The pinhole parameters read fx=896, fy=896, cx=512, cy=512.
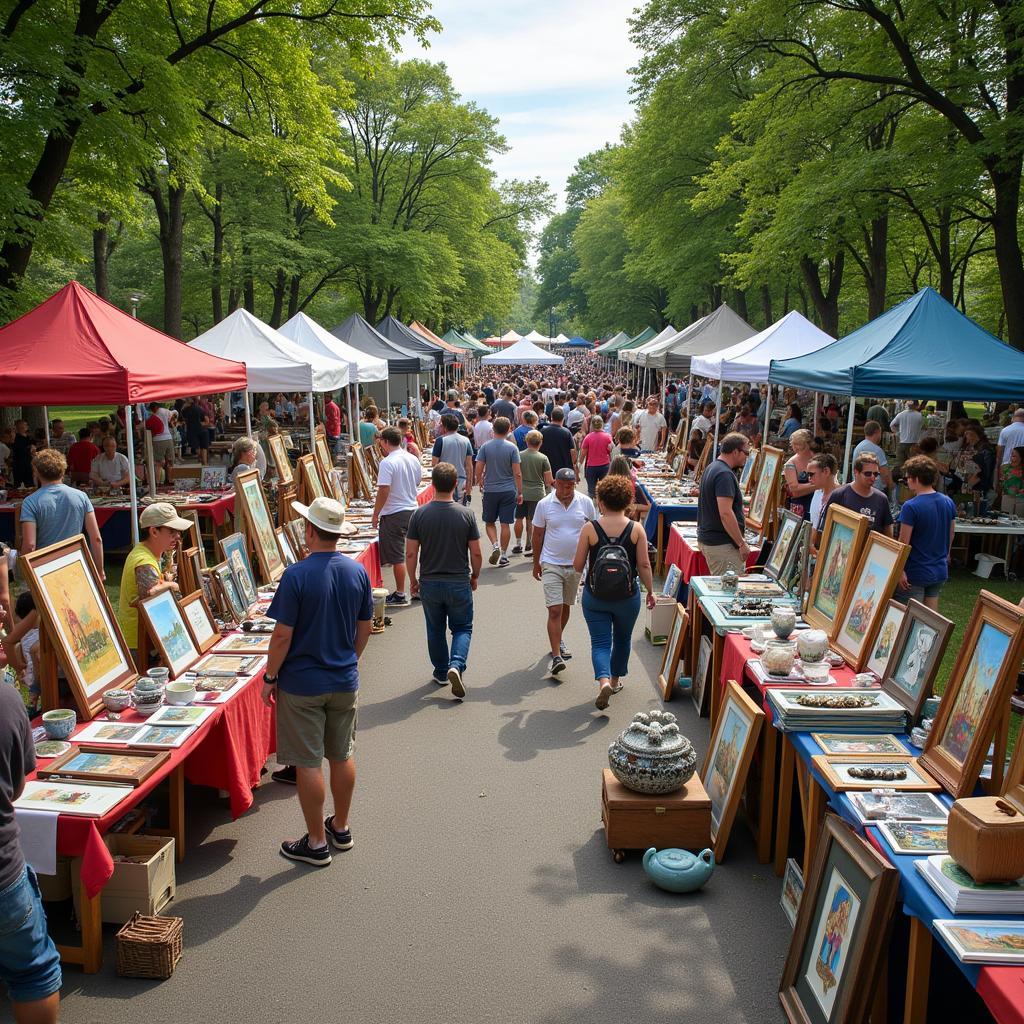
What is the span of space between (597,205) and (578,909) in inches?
2140

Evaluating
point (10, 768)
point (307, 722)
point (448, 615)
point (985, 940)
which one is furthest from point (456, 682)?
point (985, 940)

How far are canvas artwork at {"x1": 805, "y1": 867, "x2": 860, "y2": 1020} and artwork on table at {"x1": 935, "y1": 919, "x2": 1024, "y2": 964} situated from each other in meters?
0.35

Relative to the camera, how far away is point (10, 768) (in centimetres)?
310

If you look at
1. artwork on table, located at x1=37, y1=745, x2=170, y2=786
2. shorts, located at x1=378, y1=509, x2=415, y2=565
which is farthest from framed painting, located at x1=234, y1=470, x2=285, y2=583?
artwork on table, located at x1=37, y1=745, x2=170, y2=786

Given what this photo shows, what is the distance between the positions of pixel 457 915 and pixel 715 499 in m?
4.76

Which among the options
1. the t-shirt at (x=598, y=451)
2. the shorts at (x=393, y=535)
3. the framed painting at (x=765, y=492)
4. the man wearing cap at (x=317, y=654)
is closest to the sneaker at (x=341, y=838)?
the man wearing cap at (x=317, y=654)

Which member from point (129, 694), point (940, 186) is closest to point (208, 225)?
point (940, 186)

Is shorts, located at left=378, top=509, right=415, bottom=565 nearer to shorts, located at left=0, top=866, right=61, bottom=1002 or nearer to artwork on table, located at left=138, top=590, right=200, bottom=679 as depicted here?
artwork on table, located at left=138, top=590, right=200, bottom=679

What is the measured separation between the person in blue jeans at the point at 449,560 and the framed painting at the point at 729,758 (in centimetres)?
253

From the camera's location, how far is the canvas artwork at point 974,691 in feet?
12.8

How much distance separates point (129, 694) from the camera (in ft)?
17.1

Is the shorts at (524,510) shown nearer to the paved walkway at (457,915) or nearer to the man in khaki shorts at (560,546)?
the man in khaki shorts at (560,546)

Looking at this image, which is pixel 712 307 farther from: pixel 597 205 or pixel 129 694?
pixel 129 694

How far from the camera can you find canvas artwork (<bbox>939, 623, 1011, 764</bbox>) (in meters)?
3.90
